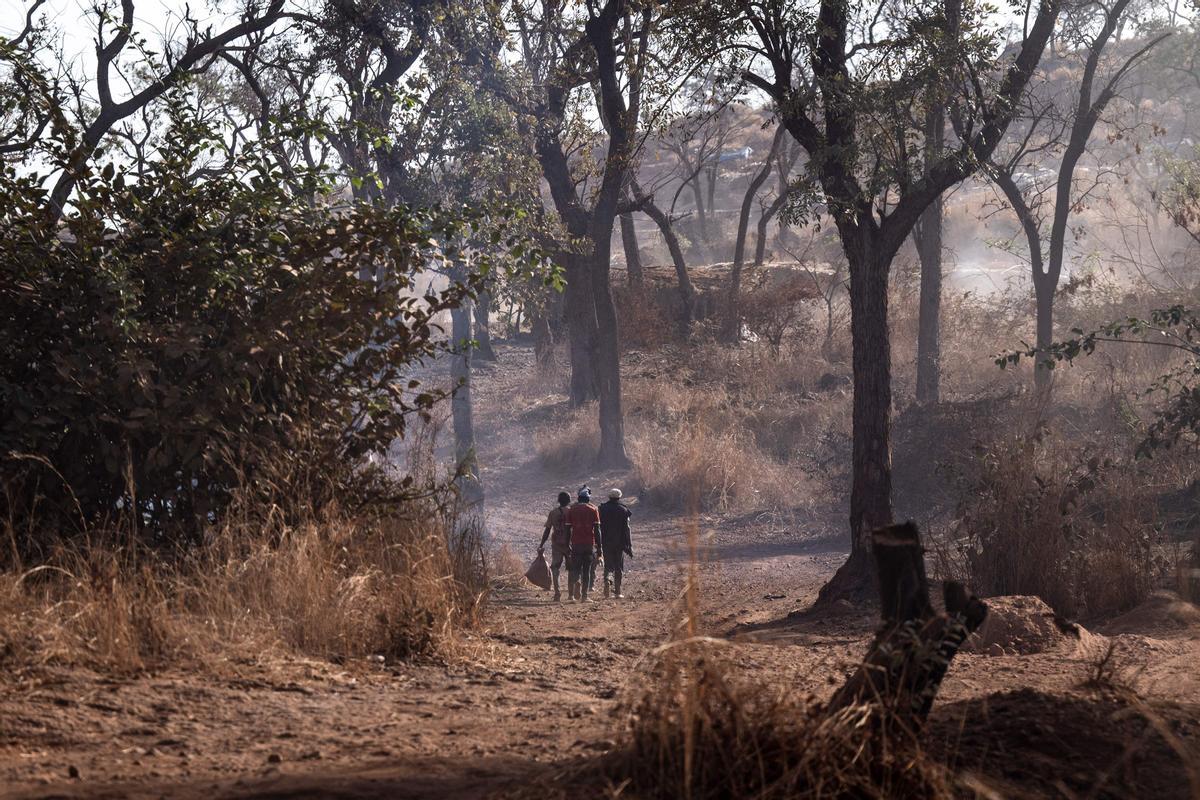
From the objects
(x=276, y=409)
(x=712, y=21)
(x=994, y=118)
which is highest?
(x=712, y=21)

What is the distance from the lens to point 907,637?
3623 mm

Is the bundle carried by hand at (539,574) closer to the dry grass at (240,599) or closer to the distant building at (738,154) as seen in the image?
the dry grass at (240,599)

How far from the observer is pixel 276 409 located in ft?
Result: 23.0

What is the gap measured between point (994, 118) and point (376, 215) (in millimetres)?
5880

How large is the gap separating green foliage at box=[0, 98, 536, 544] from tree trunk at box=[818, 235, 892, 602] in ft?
13.5

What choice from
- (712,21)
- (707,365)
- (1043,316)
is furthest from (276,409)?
(707,365)

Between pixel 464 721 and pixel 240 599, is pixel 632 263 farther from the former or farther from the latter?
pixel 464 721

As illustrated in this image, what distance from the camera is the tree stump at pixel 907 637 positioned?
3.60 meters

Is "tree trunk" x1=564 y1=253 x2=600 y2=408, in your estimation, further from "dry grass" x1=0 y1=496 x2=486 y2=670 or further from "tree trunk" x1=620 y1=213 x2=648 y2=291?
"dry grass" x1=0 y1=496 x2=486 y2=670

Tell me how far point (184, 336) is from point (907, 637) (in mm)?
4357

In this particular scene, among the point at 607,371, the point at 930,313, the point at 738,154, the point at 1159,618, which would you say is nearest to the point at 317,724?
the point at 1159,618

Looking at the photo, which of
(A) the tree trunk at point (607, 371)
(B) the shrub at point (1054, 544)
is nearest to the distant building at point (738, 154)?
(A) the tree trunk at point (607, 371)

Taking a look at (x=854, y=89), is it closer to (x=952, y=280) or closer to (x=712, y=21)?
(x=712, y=21)

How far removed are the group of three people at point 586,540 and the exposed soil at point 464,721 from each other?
4.81m
